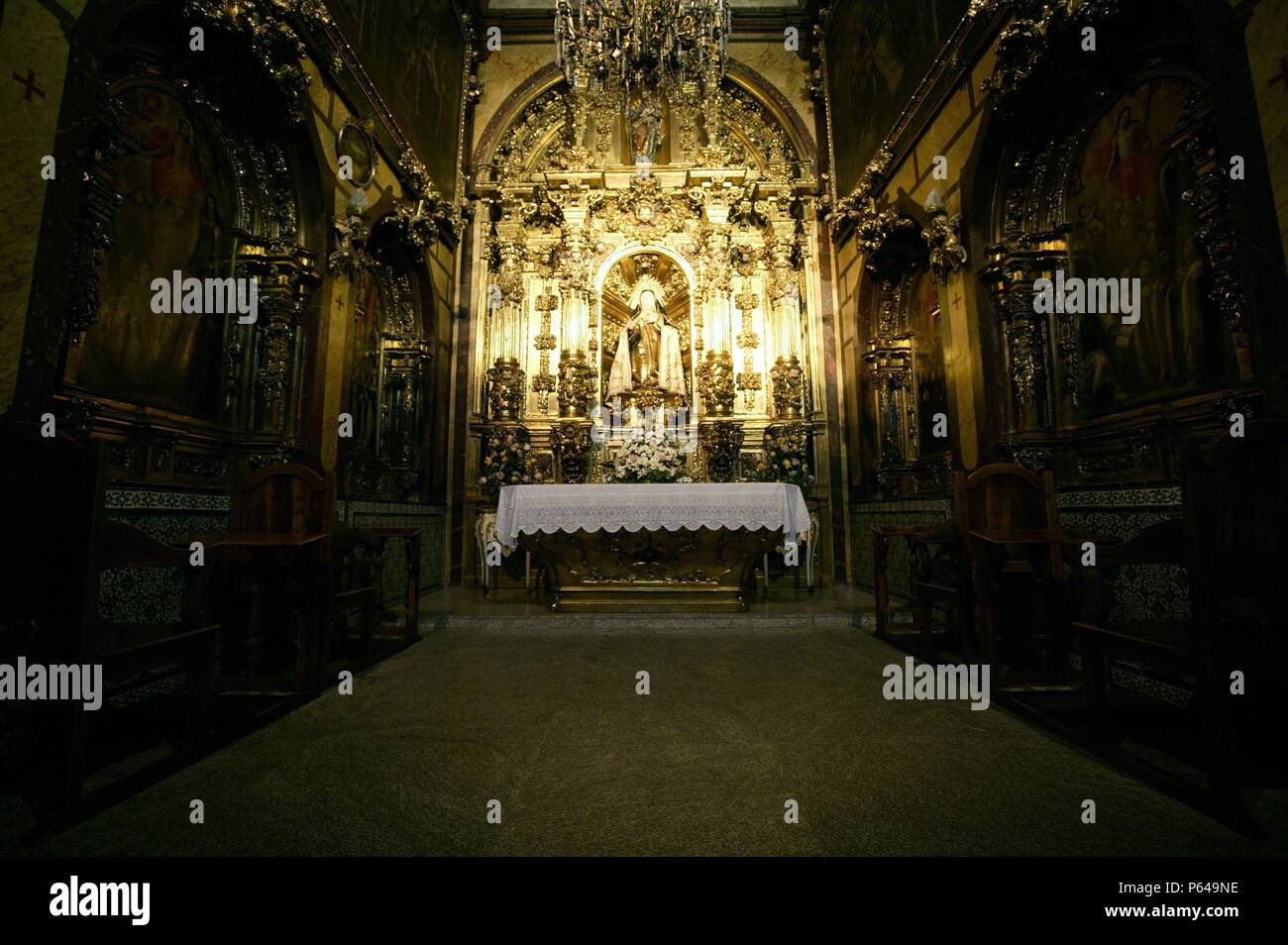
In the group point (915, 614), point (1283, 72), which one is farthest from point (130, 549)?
point (1283, 72)

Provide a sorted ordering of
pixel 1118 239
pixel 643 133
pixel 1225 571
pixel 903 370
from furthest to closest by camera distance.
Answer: pixel 643 133 → pixel 903 370 → pixel 1118 239 → pixel 1225 571

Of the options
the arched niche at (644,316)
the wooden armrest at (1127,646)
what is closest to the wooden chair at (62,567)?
the wooden armrest at (1127,646)

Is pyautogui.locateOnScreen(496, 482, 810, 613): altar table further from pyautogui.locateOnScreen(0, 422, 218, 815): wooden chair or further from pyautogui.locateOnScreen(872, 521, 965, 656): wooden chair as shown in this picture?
pyautogui.locateOnScreen(0, 422, 218, 815): wooden chair

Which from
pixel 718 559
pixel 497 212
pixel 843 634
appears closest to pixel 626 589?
pixel 718 559

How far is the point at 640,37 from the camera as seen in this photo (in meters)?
6.76

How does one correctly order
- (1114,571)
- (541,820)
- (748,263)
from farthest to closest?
(748,263), (1114,571), (541,820)

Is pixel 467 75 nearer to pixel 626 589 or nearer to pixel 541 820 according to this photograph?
pixel 626 589

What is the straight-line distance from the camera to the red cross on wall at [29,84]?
2851 millimetres

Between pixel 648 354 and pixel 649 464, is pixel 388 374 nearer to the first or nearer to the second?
pixel 649 464

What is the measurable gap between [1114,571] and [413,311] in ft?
28.0

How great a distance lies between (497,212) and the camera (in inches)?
391

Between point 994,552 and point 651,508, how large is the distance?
124 inches

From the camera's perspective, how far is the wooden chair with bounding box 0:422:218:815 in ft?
6.76

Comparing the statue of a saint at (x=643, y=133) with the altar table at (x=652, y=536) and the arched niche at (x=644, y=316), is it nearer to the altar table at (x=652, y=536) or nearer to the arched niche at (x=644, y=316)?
the arched niche at (x=644, y=316)
